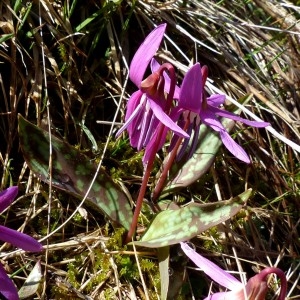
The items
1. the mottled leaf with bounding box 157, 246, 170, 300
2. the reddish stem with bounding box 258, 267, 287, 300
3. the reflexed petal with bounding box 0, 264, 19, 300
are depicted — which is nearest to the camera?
the reddish stem with bounding box 258, 267, 287, 300

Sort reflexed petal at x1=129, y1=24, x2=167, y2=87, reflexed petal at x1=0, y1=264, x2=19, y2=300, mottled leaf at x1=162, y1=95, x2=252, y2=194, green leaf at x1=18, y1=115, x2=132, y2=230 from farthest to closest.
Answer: mottled leaf at x1=162, y1=95, x2=252, y2=194 → green leaf at x1=18, y1=115, x2=132, y2=230 → reflexed petal at x1=129, y1=24, x2=167, y2=87 → reflexed petal at x1=0, y1=264, x2=19, y2=300

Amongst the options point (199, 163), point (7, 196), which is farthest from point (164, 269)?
point (7, 196)

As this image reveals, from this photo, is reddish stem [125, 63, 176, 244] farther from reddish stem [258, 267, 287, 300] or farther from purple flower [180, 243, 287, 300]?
reddish stem [258, 267, 287, 300]

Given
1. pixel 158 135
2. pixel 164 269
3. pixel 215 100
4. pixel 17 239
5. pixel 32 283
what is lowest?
pixel 32 283

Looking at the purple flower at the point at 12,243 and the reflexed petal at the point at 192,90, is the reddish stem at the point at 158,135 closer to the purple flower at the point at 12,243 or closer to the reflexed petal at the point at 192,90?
the reflexed petal at the point at 192,90

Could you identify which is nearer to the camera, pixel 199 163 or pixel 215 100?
pixel 215 100

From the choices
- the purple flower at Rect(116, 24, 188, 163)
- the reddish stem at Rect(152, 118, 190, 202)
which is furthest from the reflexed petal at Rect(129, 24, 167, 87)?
the reddish stem at Rect(152, 118, 190, 202)

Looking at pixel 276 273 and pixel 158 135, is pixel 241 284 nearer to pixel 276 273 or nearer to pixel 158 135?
pixel 276 273
